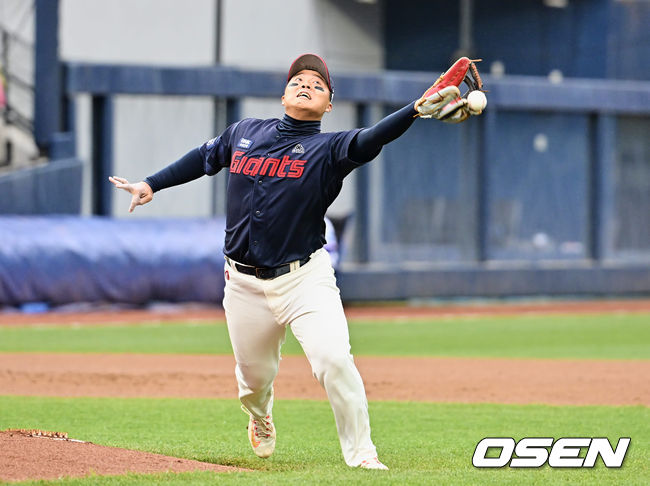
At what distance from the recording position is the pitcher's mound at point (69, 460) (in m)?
5.07

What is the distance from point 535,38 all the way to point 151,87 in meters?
13.5

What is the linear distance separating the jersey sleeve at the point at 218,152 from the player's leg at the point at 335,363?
36.4 inches

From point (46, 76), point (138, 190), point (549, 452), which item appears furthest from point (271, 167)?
point (46, 76)

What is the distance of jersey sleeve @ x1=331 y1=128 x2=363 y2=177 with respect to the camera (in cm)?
538

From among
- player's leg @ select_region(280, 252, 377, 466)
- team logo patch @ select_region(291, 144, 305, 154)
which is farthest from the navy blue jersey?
player's leg @ select_region(280, 252, 377, 466)

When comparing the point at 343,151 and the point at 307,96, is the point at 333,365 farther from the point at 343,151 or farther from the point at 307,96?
the point at 307,96

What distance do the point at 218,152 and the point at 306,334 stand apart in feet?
3.93

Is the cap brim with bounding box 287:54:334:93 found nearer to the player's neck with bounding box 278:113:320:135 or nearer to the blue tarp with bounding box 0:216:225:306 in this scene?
the player's neck with bounding box 278:113:320:135

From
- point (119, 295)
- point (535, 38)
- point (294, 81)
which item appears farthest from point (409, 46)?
point (294, 81)

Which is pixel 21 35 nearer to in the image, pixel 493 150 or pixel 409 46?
pixel 493 150

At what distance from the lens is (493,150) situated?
72.7 ft

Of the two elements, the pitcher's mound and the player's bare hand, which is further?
the player's bare hand

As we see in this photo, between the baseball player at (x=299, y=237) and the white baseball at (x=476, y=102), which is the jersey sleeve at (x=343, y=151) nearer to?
the baseball player at (x=299, y=237)

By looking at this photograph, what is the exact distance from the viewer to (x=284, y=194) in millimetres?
5480
